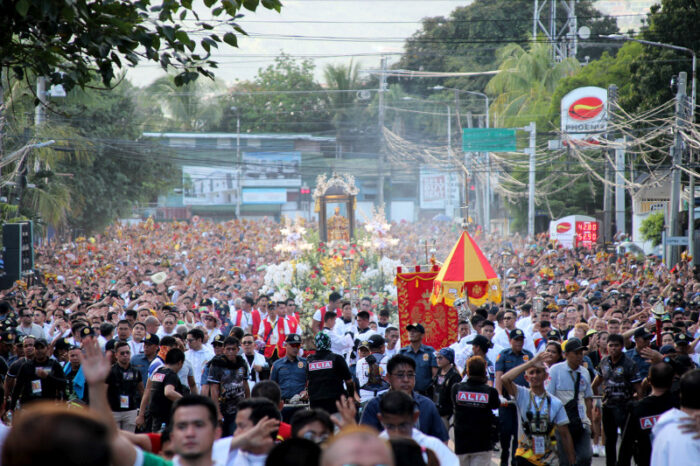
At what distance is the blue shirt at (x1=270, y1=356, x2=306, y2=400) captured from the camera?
9516 mm

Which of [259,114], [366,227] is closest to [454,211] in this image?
[259,114]

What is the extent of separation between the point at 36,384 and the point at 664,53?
23037 millimetres

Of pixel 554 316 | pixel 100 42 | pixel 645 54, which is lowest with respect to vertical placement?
pixel 554 316

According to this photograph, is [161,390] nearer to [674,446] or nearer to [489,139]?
[674,446]

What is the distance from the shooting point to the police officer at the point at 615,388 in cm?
887

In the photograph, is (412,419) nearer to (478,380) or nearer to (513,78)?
(478,380)

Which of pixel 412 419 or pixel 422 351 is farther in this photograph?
pixel 422 351

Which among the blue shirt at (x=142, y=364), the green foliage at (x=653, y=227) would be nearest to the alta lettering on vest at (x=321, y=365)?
the blue shirt at (x=142, y=364)

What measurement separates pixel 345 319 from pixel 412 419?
868 centimetres

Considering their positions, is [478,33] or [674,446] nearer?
[674,446]

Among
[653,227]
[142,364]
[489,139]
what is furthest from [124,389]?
[653,227]

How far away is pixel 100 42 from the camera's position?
22.1 ft

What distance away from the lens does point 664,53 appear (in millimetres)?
26656

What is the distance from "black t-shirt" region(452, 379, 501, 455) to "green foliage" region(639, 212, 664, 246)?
2539 centimetres
